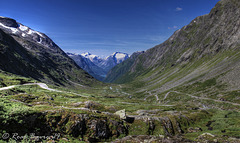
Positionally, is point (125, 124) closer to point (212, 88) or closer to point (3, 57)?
point (212, 88)

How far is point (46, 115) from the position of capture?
72.4 feet

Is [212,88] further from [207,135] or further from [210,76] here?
[207,135]

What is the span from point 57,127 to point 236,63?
666 ft

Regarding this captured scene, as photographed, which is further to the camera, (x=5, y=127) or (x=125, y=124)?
(x=125, y=124)

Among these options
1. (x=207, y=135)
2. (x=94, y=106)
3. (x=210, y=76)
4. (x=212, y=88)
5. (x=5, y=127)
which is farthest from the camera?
(x=210, y=76)

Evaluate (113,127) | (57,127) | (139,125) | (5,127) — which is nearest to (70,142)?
(57,127)

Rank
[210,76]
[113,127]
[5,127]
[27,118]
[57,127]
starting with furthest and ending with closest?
[210,76] → [113,127] → [57,127] → [27,118] → [5,127]

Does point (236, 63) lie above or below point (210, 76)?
above

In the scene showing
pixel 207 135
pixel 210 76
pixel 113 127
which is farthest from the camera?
pixel 210 76

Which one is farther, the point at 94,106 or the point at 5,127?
the point at 94,106

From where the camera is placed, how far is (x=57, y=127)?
22.0m

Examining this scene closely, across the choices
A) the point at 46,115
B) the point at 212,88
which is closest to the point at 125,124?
the point at 46,115

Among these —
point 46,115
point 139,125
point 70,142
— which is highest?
point 46,115

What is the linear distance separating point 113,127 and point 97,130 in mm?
4290
